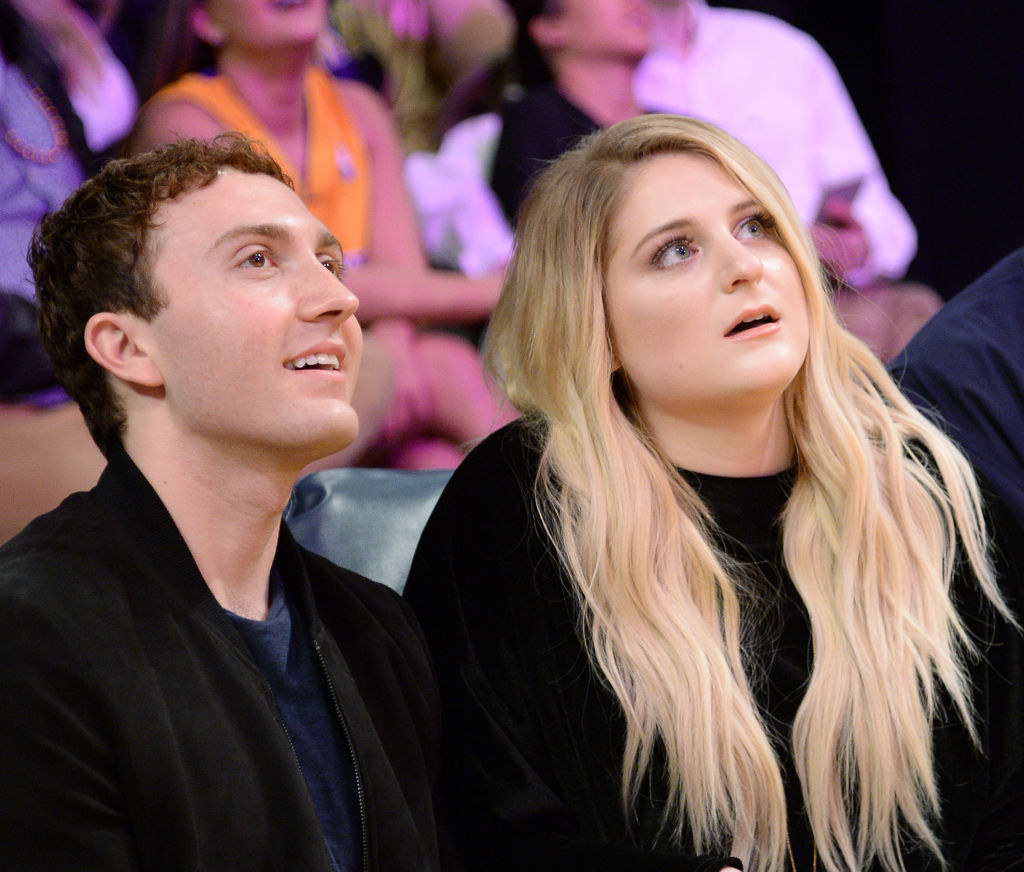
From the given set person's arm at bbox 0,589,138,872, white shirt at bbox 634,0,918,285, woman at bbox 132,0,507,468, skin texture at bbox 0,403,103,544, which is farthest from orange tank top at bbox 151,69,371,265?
person's arm at bbox 0,589,138,872

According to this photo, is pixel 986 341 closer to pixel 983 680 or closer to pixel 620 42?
pixel 983 680

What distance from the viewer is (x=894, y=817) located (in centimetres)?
140

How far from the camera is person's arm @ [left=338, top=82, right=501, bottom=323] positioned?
207cm

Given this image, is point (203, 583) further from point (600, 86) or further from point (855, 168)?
point (855, 168)

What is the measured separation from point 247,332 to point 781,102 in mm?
1627

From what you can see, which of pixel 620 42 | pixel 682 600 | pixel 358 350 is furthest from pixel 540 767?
pixel 620 42

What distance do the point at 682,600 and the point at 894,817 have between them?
339 millimetres

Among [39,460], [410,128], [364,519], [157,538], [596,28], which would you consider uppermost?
[596,28]

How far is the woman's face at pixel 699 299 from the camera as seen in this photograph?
1452 mm

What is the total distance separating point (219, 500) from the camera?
1236 mm

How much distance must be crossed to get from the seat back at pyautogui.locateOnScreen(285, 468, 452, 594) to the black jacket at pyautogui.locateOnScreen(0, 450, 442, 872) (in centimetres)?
38

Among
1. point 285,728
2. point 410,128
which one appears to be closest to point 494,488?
point 285,728

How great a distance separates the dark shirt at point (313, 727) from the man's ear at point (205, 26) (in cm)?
106

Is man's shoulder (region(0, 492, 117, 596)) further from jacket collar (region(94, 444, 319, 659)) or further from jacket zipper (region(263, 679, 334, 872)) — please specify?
jacket zipper (region(263, 679, 334, 872))
